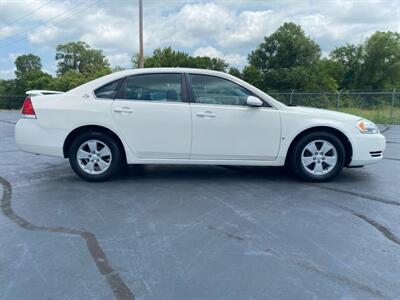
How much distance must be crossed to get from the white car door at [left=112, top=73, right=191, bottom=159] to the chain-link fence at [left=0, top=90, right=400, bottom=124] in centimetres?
1347

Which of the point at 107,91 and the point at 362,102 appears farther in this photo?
the point at 362,102

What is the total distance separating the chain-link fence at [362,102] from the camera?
17172mm

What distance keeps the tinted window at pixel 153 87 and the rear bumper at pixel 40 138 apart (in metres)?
1.07

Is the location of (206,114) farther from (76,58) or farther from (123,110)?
(76,58)

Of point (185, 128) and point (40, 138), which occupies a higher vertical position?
point (185, 128)

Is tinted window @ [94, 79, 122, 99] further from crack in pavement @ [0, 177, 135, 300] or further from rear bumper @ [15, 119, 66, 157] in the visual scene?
crack in pavement @ [0, 177, 135, 300]

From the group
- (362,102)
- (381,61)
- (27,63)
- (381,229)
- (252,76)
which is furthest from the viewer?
(27,63)

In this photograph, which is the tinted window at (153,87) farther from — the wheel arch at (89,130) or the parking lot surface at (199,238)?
the parking lot surface at (199,238)

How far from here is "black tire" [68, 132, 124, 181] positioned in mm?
5188

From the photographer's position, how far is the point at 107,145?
5.20 m

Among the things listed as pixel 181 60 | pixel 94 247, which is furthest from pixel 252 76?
pixel 94 247

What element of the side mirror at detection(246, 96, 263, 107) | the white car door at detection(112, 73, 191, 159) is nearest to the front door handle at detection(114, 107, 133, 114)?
the white car door at detection(112, 73, 191, 159)

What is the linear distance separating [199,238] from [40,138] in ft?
9.99

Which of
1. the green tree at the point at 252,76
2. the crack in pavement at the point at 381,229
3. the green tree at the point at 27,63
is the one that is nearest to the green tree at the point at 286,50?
Result: the green tree at the point at 252,76
